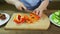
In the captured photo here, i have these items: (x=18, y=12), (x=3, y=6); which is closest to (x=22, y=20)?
(x=18, y=12)

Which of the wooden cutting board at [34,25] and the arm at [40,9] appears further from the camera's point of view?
the arm at [40,9]

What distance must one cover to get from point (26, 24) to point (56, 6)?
101 cm

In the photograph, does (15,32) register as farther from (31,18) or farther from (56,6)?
(56,6)

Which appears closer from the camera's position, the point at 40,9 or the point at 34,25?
the point at 34,25

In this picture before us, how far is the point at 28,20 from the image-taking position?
2.72ft

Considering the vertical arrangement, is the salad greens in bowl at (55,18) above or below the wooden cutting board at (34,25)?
above

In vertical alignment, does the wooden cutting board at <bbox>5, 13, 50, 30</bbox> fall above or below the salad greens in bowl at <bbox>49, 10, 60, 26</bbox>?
below

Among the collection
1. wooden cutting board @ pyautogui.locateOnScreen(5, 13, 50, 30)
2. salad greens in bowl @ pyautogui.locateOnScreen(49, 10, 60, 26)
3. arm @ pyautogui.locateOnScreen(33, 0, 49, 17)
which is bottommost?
wooden cutting board @ pyautogui.locateOnScreen(5, 13, 50, 30)

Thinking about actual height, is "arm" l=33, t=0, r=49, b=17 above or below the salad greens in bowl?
above

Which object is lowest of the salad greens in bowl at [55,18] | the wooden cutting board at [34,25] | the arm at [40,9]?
the wooden cutting board at [34,25]

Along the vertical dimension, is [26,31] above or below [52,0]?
below

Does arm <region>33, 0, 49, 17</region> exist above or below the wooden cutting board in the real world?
above

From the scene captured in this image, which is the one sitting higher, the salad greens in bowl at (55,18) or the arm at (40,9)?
the arm at (40,9)

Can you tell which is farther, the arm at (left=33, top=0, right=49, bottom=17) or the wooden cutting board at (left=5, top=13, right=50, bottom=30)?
the arm at (left=33, top=0, right=49, bottom=17)
